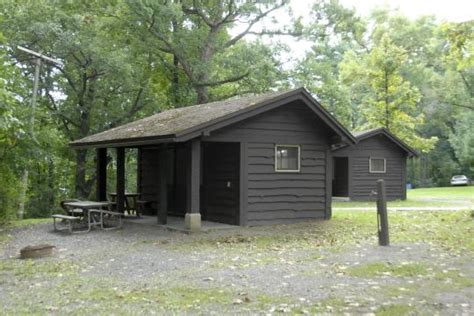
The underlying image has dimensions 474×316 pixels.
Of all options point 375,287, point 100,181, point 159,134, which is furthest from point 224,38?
point 375,287

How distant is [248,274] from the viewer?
26.4ft

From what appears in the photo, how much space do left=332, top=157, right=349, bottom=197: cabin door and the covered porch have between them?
11.4 m

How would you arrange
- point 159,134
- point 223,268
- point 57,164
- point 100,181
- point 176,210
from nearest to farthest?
point 223,268 → point 159,134 → point 176,210 → point 100,181 → point 57,164

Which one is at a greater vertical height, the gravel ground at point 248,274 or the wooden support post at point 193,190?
the wooden support post at point 193,190

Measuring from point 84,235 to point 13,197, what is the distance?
5531 millimetres

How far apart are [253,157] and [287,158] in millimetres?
1291

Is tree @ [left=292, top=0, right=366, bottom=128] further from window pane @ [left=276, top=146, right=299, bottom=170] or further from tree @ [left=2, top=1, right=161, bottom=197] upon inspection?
window pane @ [left=276, top=146, right=299, bottom=170]

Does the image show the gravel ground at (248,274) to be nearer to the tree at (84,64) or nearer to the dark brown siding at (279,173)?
the dark brown siding at (279,173)

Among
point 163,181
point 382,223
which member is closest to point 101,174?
point 163,181

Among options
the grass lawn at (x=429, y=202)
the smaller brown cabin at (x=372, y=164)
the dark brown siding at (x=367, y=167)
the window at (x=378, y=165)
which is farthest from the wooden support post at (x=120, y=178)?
the window at (x=378, y=165)

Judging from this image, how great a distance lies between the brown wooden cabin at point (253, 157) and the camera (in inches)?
521

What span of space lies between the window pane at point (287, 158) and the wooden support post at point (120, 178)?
500 cm

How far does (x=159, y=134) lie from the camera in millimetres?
12906

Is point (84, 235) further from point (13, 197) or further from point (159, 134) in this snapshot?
point (13, 197)
